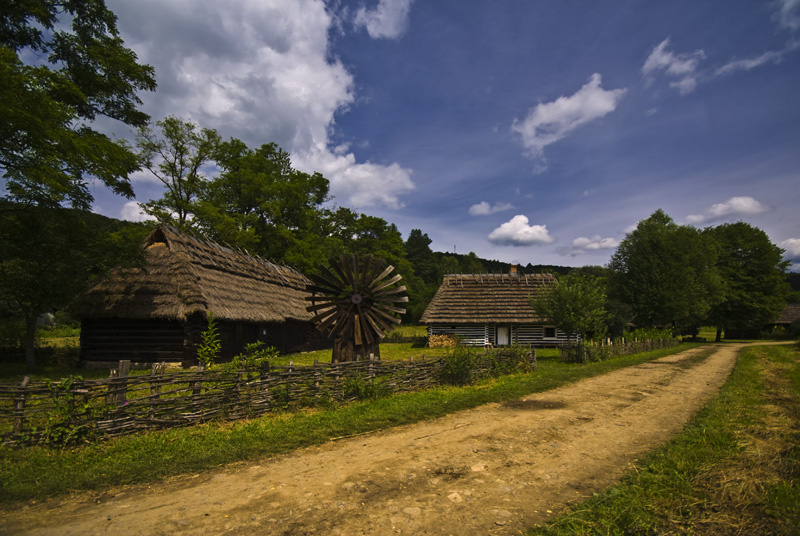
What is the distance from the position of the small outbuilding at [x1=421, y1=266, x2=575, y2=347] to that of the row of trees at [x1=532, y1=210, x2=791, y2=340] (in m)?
3.17

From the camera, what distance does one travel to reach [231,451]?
618 cm

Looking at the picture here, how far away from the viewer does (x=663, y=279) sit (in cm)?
3141

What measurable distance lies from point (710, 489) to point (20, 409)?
9.42 m

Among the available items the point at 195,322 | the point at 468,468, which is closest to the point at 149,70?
the point at 195,322

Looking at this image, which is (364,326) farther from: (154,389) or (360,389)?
(154,389)

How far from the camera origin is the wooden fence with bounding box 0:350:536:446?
20.9ft

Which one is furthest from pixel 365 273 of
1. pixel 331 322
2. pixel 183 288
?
pixel 183 288

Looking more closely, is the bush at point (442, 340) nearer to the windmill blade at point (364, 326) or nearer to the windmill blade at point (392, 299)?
the windmill blade at point (392, 299)

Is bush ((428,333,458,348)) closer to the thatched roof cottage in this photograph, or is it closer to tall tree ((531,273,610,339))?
tall tree ((531,273,610,339))

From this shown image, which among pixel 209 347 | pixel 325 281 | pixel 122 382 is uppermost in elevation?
pixel 325 281

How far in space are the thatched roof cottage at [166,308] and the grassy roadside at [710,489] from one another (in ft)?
46.7

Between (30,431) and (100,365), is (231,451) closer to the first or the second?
(30,431)

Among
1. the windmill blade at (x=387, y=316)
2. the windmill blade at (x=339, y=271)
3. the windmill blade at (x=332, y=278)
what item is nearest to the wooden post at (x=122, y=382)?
the windmill blade at (x=332, y=278)

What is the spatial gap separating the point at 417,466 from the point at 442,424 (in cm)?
241
